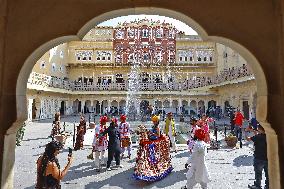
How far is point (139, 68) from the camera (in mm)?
40188

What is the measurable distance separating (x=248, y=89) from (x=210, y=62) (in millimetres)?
17978

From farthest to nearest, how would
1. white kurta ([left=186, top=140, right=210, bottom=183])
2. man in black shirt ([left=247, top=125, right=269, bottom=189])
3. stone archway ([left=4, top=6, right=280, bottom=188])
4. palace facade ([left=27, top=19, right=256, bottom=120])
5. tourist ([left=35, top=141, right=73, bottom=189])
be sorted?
1. palace facade ([left=27, top=19, right=256, bottom=120])
2. white kurta ([left=186, top=140, right=210, bottom=183])
3. man in black shirt ([left=247, top=125, right=269, bottom=189])
4. tourist ([left=35, top=141, right=73, bottom=189])
5. stone archway ([left=4, top=6, right=280, bottom=188])

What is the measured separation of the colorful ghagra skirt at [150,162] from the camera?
6.61 metres

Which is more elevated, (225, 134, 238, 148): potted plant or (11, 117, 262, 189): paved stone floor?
(225, 134, 238, 148): potted plant

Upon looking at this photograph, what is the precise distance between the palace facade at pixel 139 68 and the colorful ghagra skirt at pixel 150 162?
92.3ft

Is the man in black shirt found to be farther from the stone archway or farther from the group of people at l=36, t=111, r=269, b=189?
the stone archway

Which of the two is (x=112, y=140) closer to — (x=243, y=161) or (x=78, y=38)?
(x=243, y=161)

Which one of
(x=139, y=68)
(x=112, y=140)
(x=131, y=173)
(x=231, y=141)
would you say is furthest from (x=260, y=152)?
(x=139, y=68)

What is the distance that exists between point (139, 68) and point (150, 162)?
33899 millimetres

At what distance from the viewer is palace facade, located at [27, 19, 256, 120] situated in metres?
36.1

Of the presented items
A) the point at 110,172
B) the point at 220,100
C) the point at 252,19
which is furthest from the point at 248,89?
the point at 252,19

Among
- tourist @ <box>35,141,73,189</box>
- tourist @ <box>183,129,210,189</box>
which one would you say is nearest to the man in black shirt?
tourist @ <box>183,129,210,189</box>

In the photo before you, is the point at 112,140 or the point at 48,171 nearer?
the point at 48,171

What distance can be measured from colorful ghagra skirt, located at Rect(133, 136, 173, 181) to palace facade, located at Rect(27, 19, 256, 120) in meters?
28.1
